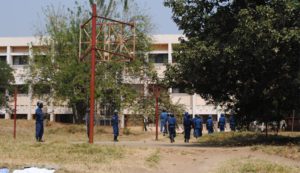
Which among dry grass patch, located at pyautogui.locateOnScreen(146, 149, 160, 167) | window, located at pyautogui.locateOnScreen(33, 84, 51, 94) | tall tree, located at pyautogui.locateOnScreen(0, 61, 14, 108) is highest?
tall tree, located at pyautogui.locateOnScreen(0, 61, 14, 108)

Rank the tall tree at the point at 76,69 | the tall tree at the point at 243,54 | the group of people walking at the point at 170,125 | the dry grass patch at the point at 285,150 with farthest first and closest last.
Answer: the tall tree at the point at 76,69
the group of people walking at the point at 170,125
the tall tree at the point at 243,54
the dry grass patch at the point at 285,150

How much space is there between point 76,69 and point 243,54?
21732mm

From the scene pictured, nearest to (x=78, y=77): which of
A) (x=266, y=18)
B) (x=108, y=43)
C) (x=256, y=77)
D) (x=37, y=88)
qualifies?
(x=37, y=88)

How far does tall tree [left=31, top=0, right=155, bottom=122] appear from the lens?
41562 millimetres

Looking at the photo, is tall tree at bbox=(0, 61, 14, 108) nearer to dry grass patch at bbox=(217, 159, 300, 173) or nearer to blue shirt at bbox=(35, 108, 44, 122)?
blue shirt at bbox=(35, 108, 44, 122)

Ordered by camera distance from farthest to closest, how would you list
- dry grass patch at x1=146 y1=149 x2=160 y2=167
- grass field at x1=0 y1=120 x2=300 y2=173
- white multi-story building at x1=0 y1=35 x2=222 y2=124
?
white multi-story building at x1=0 y1=35 x2=222 y2=124 < dry grass patch at x1=146 y1=149 x2=160 y2=167 < grass field at x1=0 y1=120 x2=300 y2=173

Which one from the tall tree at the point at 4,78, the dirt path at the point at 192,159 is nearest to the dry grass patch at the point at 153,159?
the dirt path at the point at 192,159

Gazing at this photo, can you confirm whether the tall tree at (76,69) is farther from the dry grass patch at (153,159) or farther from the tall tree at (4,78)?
the dry grass patch at (153,159)

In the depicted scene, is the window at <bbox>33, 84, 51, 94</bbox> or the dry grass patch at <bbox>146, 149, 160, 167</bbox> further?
the window at <bbox>33, 84, 51, 94</bbox>

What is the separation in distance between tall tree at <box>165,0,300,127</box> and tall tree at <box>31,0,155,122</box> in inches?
677

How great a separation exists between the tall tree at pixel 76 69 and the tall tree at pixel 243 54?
677 inches

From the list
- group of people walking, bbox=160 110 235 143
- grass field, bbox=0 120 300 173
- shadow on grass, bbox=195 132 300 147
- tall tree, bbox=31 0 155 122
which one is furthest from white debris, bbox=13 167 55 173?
tall tree, bbox=31 0 155 122

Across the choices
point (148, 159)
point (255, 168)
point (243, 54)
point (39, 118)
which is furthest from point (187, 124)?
point (255, 168)

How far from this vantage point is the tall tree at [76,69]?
136 ft
